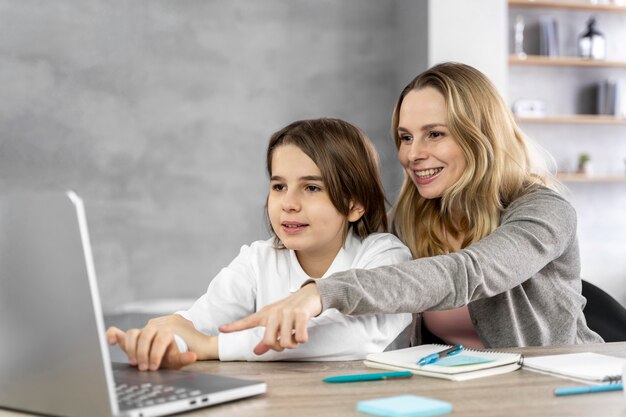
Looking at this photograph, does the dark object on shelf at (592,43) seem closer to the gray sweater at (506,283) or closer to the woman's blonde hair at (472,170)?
the woman's blonde hair at (472,170)

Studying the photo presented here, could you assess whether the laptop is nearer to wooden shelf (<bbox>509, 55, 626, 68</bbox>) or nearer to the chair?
the chair

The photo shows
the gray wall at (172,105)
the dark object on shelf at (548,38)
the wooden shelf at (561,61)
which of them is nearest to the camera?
the gray wall at (172,105)

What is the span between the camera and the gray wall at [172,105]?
14.1 ft

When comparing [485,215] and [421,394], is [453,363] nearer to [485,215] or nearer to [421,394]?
[421,394]

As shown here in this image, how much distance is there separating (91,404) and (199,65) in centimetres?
388

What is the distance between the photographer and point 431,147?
194 centimetres

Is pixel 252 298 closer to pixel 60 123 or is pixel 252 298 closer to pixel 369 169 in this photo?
pixel 369 169

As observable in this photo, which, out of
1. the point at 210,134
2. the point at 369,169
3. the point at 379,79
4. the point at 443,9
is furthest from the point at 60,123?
the point at 369,169

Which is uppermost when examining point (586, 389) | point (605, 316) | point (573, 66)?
point (573, 66)

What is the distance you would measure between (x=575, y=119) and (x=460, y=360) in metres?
4.01

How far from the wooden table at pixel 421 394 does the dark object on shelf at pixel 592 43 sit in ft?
14.0

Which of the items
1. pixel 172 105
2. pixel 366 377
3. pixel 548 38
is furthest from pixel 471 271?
pixel 548 38

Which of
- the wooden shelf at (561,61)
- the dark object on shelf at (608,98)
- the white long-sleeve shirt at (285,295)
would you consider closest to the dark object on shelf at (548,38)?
the wooden shelf at (561,61)

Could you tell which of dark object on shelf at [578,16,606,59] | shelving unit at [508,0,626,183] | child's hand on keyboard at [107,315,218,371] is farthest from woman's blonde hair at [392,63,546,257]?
dark object on shelf at [578,16,606,59]
